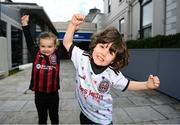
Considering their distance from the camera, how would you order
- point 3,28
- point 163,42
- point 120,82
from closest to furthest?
1. point 120,82
2. point 163,42
3. point 3,28

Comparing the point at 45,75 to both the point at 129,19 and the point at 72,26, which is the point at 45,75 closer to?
the point at 72,26

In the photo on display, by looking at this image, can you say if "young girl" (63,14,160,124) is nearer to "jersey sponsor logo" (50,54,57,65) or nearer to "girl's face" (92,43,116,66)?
"girl's face" (92,43,116,66)

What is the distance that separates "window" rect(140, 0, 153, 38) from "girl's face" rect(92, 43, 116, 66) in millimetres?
10134

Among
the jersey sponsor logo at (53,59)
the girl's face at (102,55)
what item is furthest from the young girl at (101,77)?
the jersey sponsor logo at (53,59)

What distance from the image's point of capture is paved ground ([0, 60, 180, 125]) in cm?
511

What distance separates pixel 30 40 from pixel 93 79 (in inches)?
67.5

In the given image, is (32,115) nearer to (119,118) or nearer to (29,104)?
(29,104)

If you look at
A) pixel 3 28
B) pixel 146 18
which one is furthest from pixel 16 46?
pixel 146 18

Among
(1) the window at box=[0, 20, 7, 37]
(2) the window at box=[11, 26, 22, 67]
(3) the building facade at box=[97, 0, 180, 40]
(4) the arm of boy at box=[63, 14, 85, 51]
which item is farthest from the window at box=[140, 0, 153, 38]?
(4) the arm of boy at box=[63, 14, 85, 51]

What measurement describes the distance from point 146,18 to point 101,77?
1108 cm

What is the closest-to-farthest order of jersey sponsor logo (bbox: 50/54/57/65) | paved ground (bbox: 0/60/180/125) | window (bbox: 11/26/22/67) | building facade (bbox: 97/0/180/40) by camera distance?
jersey sponsor logo (bbox: 50/54/57/65), paved ground (bbox: 0/60/180/125), building facade (bbox: 97/0/180/40), window (bbox: 11/26/22/67)

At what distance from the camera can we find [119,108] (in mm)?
6039

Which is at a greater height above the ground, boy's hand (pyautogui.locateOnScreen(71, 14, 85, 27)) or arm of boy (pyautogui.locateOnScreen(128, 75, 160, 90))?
Result: boy's hand (pyautogui.locateOnScreen(71, 14, 85, 27))

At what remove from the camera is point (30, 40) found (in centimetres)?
379
